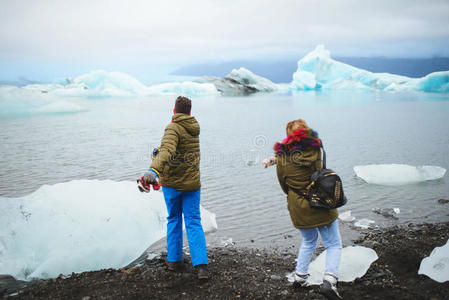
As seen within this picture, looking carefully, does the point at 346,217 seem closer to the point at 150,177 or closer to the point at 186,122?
the point at 186,122

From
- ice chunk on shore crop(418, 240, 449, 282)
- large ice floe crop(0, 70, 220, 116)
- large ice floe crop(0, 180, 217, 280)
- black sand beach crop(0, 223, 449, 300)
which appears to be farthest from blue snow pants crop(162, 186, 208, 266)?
large ice floe crop(0, 70, 220, 116)

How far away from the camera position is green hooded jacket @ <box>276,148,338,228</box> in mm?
3326

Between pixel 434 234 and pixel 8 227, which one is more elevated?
pixel 8 227

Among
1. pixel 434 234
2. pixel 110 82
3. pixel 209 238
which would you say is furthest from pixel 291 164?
pixel 110 82

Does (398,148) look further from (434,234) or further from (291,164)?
(291,164)

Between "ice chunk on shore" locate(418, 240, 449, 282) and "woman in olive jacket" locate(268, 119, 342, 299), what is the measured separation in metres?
1.00

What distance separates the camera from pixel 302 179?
11.1 feet

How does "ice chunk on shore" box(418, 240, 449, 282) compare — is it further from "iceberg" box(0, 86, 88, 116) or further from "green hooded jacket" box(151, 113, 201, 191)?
"iceberg" box(0, 86, 88, 116)

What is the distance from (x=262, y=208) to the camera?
7.37m

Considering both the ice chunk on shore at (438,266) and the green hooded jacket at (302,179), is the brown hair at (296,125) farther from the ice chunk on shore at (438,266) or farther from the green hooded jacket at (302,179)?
the ice chunk on shore at (438,266)

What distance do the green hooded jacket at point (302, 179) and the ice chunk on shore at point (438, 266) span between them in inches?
46.7

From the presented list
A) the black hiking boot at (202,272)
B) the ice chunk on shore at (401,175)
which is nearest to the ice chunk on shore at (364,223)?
the ice chunk on shore at (401,175)

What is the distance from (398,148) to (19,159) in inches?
557

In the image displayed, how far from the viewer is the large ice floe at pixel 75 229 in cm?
430
